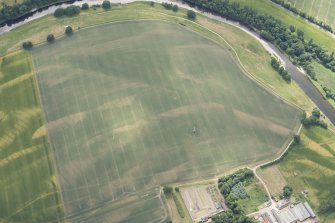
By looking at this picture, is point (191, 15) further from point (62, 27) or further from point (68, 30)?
point (62, 27)

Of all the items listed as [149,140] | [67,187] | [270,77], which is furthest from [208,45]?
[67,187]

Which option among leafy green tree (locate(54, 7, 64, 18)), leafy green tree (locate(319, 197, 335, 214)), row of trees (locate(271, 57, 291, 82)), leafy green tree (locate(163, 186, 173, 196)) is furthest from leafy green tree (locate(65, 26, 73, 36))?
leafy green tree (locate(319, 197, 335, 214))

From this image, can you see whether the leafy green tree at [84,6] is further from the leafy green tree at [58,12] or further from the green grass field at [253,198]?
the green grass field at [253,198]

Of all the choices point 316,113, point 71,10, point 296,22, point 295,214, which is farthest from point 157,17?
point 295,214

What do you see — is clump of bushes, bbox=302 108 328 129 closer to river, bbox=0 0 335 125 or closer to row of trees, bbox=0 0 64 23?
river, bbox=0 0 335 125

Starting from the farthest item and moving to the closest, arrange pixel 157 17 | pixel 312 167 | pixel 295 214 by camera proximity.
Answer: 1. pixel 157 17
2. pixel 312 167
3. pixel 295 214
